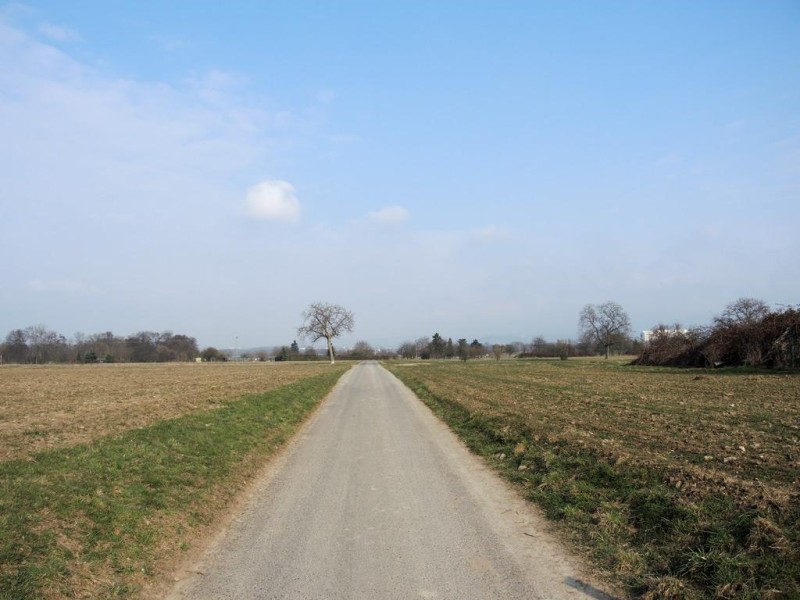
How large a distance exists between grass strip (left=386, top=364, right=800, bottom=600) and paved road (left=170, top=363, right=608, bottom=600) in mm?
507

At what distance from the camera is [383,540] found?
6246 mm

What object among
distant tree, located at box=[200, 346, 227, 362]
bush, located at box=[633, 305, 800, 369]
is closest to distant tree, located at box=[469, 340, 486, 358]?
distant tree, located at box=[200, 346, 227, 362]

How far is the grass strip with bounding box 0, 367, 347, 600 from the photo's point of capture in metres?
5.03

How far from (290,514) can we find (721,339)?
44713 mm

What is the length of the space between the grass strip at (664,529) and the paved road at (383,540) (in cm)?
51

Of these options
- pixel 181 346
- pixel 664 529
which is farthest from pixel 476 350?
pixel 664 529

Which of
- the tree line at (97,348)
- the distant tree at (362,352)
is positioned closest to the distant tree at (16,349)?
the tree line at (97,348)

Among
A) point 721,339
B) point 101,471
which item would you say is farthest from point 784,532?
point 721,339

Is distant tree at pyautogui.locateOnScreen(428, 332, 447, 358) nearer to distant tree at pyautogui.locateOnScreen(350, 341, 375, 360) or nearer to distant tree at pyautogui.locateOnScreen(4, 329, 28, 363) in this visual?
distant tree at pyautogui.locateOnScreen(350, 341, 375, 360)

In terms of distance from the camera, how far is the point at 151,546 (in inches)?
238

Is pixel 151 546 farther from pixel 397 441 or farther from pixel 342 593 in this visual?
pixel 397 441

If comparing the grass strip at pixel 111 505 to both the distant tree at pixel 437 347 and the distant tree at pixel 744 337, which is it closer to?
the distant tree at pixel 744 337

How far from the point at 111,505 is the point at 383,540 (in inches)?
141

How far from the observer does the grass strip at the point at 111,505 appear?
16.5ft
